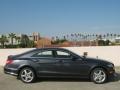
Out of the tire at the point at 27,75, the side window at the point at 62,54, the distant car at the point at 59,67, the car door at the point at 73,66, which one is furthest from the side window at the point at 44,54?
the tire at the point at 27,75

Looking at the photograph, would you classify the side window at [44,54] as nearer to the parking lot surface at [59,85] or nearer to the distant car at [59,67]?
the distant car at [59,67]

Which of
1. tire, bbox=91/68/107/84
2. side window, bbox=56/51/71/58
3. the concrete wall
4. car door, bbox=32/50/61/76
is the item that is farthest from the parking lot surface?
the concrete wall

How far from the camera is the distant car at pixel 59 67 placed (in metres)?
10.9

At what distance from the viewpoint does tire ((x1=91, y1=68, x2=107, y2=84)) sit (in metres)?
10.9

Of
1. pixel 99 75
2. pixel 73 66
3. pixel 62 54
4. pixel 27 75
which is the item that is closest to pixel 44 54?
pixel 62 54

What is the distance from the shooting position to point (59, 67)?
11.0 m

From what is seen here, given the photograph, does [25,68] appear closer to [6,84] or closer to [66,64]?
[6,84]

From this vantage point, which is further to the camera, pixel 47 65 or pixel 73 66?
pixel 47 65

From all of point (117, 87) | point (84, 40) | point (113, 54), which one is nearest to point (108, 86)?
point (117, 87)

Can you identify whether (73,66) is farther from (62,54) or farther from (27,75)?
(27,75)

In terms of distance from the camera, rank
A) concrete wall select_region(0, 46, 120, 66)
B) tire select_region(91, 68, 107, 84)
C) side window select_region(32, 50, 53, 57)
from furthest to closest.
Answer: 1. concrete wall select_region(0, 46, 120, 66)
2. side window select_region(32, 50, 53, 57)
3. tire select_region(91, 68, 107, 84)

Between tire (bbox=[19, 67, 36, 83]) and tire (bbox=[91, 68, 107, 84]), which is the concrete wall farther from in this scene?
tire (bbox=[19, 67, 36, 83])

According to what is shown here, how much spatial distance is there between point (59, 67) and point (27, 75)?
1.31 meters

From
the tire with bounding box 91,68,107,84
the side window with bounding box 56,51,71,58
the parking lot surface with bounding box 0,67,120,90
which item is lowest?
the parking lot surface with bounding box 0,67,120,90
